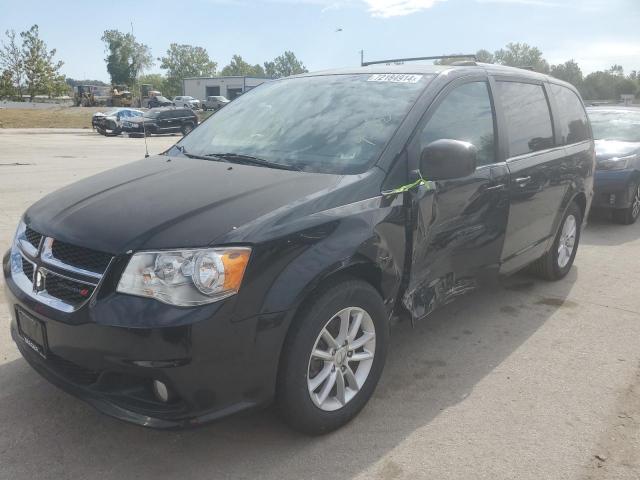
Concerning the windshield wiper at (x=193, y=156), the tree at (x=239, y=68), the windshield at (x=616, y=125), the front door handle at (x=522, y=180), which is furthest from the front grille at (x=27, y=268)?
the tree at (x=239, y=68)

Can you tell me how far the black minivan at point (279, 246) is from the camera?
7.58ft

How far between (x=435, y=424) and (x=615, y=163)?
621 centimetres

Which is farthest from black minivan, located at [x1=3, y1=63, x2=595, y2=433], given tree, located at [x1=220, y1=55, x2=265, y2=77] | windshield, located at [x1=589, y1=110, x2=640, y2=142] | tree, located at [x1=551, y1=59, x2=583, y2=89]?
Result: tree, located at [x1=220, y1=55, x2=265, y2=77]

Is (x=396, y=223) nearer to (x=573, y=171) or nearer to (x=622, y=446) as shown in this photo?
(x=622, y=446)

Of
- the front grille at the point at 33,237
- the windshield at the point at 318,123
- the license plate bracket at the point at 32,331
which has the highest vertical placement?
the windshield at the point at 318,123

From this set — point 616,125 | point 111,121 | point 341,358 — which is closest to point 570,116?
point 341,358

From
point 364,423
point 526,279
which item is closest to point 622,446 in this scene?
point 364,423

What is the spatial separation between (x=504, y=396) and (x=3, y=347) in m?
3.10

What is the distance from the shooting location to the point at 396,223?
9.79 feet

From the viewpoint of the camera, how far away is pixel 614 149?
26.6ft

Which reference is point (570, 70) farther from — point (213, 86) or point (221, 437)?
point (221, 437)

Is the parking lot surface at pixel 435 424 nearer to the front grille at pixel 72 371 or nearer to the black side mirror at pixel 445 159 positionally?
the front grille at pixel 72 371

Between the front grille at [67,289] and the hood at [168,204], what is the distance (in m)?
0.17

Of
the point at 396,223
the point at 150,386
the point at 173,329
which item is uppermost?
the point at 396,223
